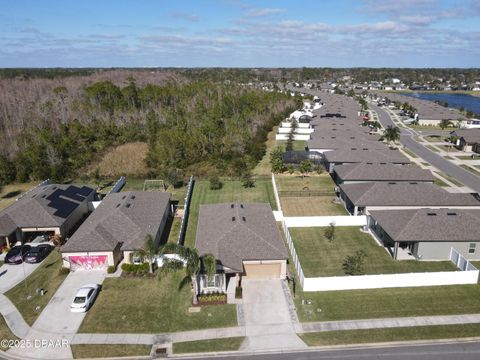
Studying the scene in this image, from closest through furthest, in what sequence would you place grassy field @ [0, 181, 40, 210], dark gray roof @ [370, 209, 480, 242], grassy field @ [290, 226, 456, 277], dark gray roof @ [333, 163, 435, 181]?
grassy field @ [290, 226, 456, 277]
dark gray roof @ [370, 209, 480, 242]
dark gray roof @ [333, 163, 435, 181]
grassy field @ [0, 181, 40, 210]

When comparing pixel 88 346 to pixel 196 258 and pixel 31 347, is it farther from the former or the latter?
pixel 196 258

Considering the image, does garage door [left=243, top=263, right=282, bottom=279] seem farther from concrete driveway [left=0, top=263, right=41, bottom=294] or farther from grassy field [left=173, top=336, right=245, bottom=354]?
concrete driveway [left=0, top=263, right=41, bottom=294]

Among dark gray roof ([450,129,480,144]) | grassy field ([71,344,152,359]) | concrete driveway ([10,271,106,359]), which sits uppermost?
dark gray roof ([450,129,480,144])

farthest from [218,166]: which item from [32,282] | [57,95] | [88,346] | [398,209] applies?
[57,95]

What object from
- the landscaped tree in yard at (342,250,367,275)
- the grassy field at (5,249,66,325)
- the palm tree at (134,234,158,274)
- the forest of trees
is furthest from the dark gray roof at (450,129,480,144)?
the grassy field at (5,249,66,325)

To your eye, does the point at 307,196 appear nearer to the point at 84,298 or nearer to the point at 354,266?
the point at 354,266

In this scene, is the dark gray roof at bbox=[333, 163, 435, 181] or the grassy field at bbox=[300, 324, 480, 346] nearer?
the grassy field at bbox=[300, 324, 480, 346]
